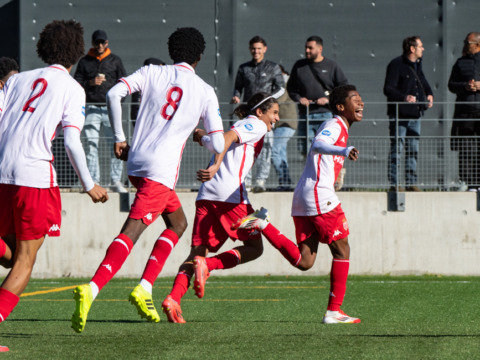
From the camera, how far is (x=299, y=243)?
7.93 metres

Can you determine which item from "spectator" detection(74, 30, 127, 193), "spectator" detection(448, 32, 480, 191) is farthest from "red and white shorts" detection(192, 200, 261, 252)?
"spectator" detection(448, 32, 480, 191)

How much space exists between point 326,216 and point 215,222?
3.02 feet

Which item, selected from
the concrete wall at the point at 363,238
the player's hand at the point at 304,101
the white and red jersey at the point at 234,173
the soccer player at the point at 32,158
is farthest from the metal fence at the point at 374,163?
the soccer player at the point at 32,158

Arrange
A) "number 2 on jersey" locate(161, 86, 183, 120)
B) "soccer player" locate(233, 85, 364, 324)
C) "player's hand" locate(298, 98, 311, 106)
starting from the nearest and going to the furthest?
"number 2 on jersey" locate(161, 86, 183, 120)
"soccer player" locate(233, 85, 364, 324)
"player's hand" locate(298, 98, 311, 106)

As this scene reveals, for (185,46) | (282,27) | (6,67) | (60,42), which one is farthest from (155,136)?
(282,27)

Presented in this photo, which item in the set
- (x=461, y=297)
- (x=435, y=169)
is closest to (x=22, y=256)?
(x=461, y=297)

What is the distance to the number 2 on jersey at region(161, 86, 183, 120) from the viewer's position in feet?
22.1

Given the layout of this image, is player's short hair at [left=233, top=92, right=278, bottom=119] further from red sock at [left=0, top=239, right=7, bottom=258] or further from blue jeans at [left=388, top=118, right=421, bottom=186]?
blue jeans at [left=388, top=118, right=421, bottom=186]

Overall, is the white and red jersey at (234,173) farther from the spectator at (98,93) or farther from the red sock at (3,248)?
the spectator at (98,93)

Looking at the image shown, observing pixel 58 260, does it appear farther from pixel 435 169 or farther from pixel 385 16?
pixel 385 16

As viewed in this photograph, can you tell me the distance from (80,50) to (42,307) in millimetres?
3704

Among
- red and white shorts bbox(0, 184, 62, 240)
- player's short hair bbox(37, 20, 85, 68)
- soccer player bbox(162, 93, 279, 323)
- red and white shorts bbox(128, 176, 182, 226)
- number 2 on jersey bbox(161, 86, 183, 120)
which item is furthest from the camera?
soccer player bbox(162, 93, 279, 323)

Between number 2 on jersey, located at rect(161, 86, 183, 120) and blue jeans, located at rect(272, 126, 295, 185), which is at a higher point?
number 2 on jersey, located at rect(161, 86, 183, 120)

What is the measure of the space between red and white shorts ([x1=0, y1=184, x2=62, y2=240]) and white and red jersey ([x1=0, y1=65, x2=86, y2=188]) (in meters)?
0.05
